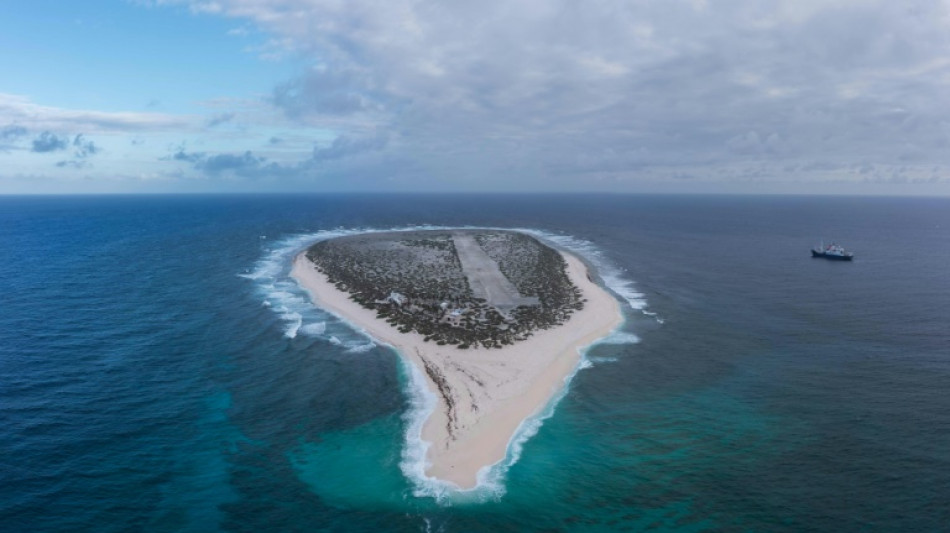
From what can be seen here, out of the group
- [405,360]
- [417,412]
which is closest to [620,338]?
[405,360]

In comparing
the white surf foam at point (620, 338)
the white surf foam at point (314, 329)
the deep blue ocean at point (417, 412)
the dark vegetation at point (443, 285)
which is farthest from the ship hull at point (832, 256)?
the white surf foam at point (314, 329)

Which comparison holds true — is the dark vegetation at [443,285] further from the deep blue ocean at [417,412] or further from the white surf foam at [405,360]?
the deep blue ocean at [417,412]

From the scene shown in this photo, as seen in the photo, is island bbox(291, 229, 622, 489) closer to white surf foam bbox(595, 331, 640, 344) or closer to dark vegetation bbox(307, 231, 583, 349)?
dark vegetation bbox(307, 231, 583, 349)

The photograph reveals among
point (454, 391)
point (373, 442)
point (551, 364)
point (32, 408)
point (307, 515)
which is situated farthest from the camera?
point (551, 364)

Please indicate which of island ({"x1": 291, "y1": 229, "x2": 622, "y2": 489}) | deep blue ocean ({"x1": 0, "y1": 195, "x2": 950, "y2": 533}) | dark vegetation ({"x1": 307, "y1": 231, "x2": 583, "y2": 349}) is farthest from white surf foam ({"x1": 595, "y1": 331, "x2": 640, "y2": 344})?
dark vegetation ({"x1": 307, "y1": 231, "x2": 583, "y2": 349})

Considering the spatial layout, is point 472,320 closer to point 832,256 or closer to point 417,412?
point 417,412

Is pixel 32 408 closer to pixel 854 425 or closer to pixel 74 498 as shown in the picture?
pixel 74 498

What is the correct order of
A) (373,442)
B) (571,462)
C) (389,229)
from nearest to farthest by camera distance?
(571,462) → (373,442) → (389,229)

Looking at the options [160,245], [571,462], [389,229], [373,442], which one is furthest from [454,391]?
[389,229]
